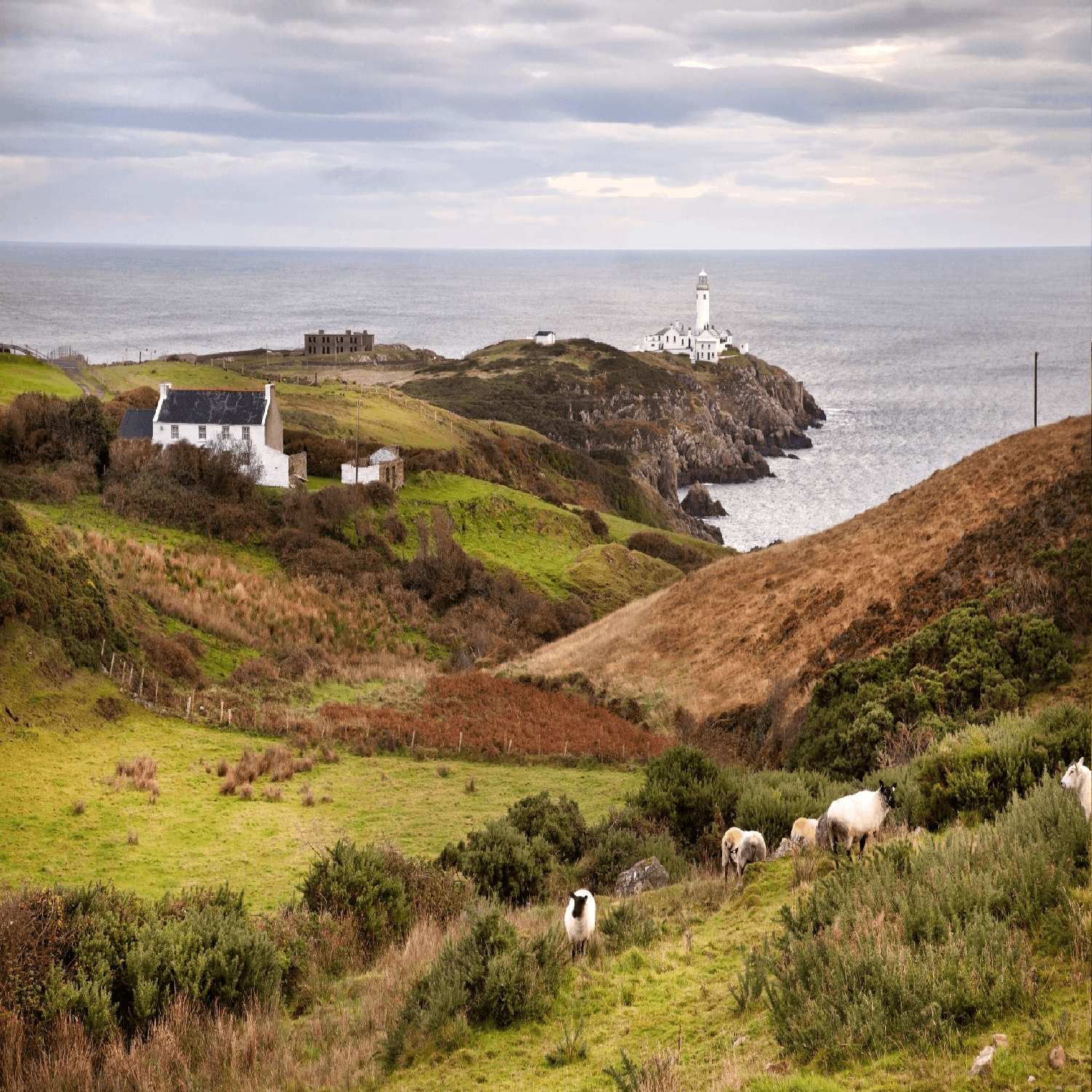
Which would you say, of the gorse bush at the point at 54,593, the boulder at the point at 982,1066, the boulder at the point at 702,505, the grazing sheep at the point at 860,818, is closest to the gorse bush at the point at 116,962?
the grazing sheep at the point at 860,818

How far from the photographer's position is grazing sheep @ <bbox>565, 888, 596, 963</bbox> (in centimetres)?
1098

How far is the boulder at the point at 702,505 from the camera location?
10212cm

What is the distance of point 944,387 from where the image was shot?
525 ft

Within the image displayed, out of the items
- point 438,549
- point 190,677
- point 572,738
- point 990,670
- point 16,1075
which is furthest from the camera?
point 438,549

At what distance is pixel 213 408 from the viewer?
55.8 metres

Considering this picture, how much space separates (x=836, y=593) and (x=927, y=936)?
23269 millimetres

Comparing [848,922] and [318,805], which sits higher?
[848,922]

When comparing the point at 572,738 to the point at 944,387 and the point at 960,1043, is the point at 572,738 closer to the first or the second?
the point at 960,1043

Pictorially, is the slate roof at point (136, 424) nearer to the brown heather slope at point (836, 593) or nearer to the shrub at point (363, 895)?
the brown heather slope at point (836, 593)

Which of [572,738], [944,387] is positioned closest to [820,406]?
[944,387]

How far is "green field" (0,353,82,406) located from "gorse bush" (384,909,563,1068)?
53.3 meters

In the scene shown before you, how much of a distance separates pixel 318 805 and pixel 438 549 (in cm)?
3307

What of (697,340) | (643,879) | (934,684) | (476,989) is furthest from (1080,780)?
(697,340)

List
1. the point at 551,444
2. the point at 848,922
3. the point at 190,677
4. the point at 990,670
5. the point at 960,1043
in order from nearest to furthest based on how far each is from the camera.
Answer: the point at 960,1043 < the point at 848,922 < the point at 990,670 < the point at 190,677 < the point at 551,444
